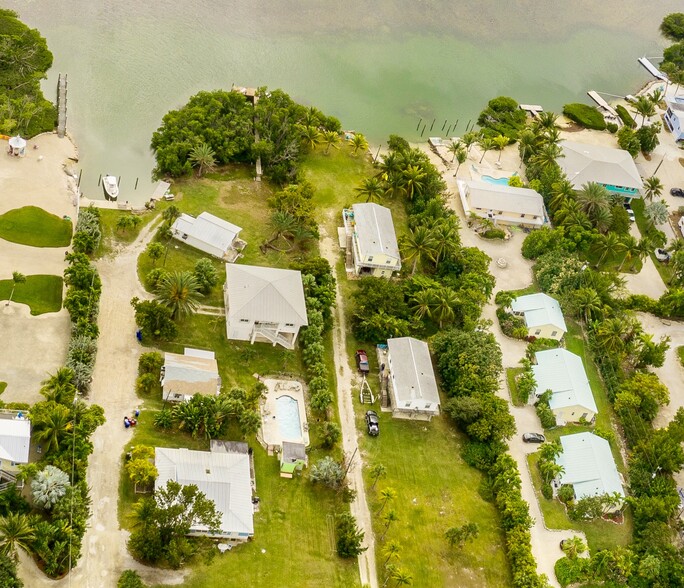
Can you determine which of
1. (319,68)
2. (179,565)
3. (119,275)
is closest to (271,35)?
(319,68)

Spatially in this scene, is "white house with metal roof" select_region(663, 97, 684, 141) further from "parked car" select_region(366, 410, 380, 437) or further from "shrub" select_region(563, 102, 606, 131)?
"parked car" select_region(366, 410, 380, 437)

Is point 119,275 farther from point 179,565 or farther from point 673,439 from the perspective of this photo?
point 673,439

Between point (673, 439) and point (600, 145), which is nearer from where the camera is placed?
point (673, 439)

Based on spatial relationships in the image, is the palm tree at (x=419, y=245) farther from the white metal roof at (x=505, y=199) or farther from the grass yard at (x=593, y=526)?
the grass yard at (x=593, y=526)

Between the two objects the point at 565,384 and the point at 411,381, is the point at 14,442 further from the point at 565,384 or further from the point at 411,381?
the point at 565,384

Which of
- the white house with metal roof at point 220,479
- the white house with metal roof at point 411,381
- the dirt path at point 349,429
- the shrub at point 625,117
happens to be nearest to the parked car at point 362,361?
the dirt path at point 349,429

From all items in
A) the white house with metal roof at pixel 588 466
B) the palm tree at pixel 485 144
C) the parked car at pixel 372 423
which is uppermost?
the palm tree at pixel 485 144

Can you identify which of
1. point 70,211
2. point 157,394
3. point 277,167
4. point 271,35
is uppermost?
point 271,35
